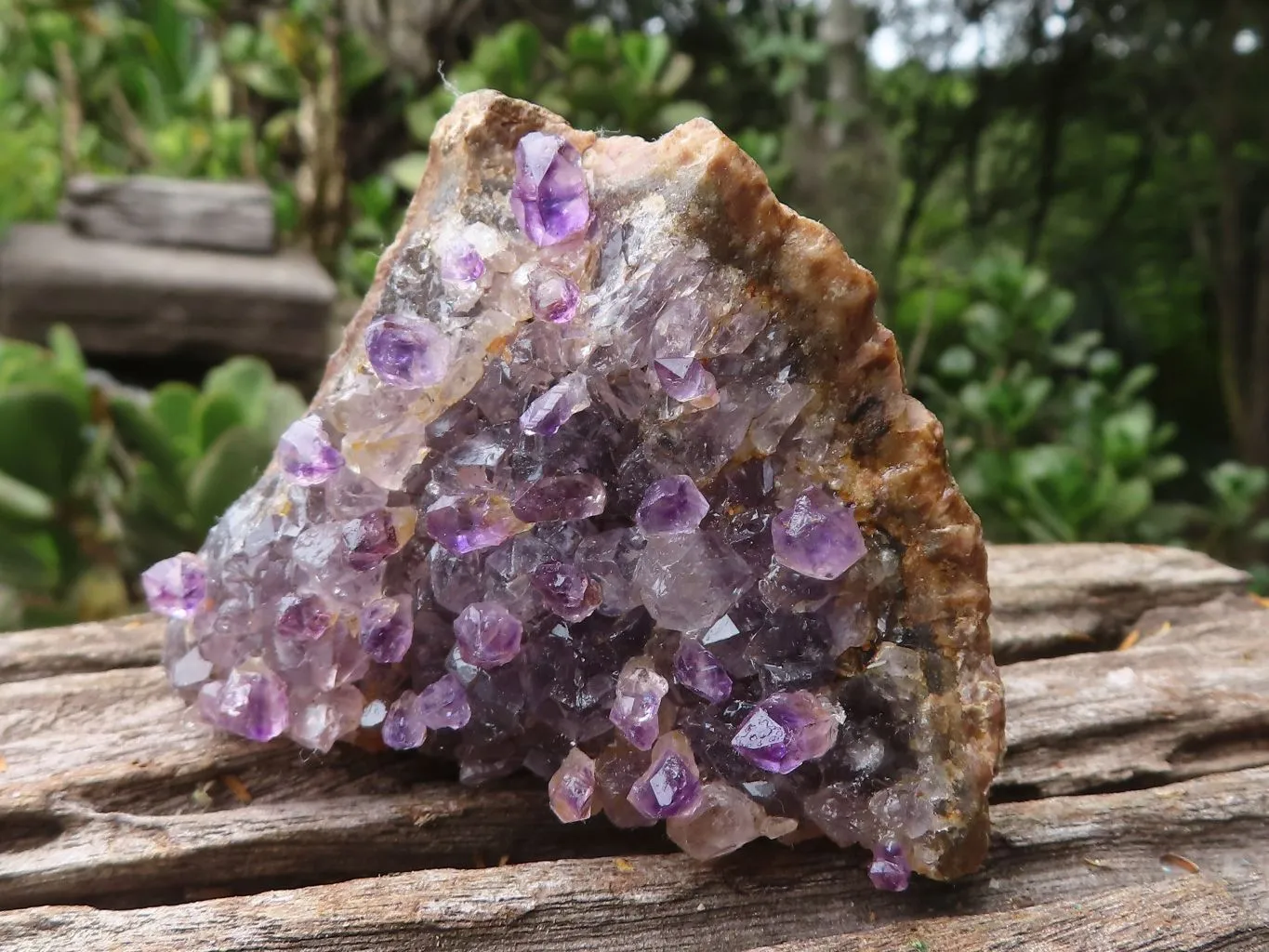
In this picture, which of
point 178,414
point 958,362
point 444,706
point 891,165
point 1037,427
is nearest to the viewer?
point 444,706

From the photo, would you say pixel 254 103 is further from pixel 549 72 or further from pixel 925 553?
pixel 925 553

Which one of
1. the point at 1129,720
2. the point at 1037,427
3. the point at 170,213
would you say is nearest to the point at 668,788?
the point at 1129,720

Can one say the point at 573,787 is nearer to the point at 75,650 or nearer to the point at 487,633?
the point at 487,633

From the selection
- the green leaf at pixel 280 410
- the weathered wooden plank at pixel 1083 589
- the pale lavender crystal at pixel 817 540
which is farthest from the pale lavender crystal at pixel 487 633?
the green leaf at pixel 280 410

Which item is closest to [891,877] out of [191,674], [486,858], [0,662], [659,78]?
[486,858]

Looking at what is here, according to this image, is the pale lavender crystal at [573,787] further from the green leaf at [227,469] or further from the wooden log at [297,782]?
the green leaf at [227,469]

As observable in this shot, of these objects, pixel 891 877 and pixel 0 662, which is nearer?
pixel 891 877
